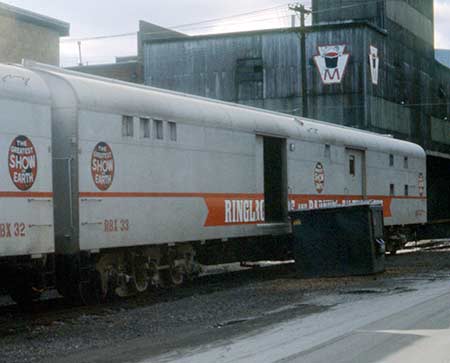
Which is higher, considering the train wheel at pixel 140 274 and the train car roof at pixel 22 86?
the train car roof at pixel 22 86

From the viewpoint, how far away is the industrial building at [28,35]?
33281 millimetres

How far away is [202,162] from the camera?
18.0 m

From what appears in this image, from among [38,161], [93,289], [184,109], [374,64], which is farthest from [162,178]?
[374,64]

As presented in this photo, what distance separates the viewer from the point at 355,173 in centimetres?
2600

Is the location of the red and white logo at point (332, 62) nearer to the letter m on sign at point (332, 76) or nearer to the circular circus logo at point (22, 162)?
the letter m on sign at point (332, 76)

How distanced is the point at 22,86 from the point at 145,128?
3.21m

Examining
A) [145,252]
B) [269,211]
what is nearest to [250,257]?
[269,211]

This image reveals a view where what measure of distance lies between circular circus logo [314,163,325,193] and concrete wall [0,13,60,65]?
14628 millimetres

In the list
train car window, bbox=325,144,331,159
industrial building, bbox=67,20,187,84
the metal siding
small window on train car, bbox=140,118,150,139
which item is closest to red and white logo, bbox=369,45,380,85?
industrial building, bbox=67,20,187,84

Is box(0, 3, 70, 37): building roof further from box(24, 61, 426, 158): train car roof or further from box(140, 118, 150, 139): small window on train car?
box(140, 118, 150, 139): small window on train car

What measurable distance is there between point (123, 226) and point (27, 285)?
6.49 ft

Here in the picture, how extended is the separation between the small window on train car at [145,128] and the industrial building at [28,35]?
59.8 feet

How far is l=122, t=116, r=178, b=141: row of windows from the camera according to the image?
15.7 meters

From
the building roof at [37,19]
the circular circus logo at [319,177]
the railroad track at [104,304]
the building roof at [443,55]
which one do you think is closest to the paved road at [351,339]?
the railroad track at [104,304]
